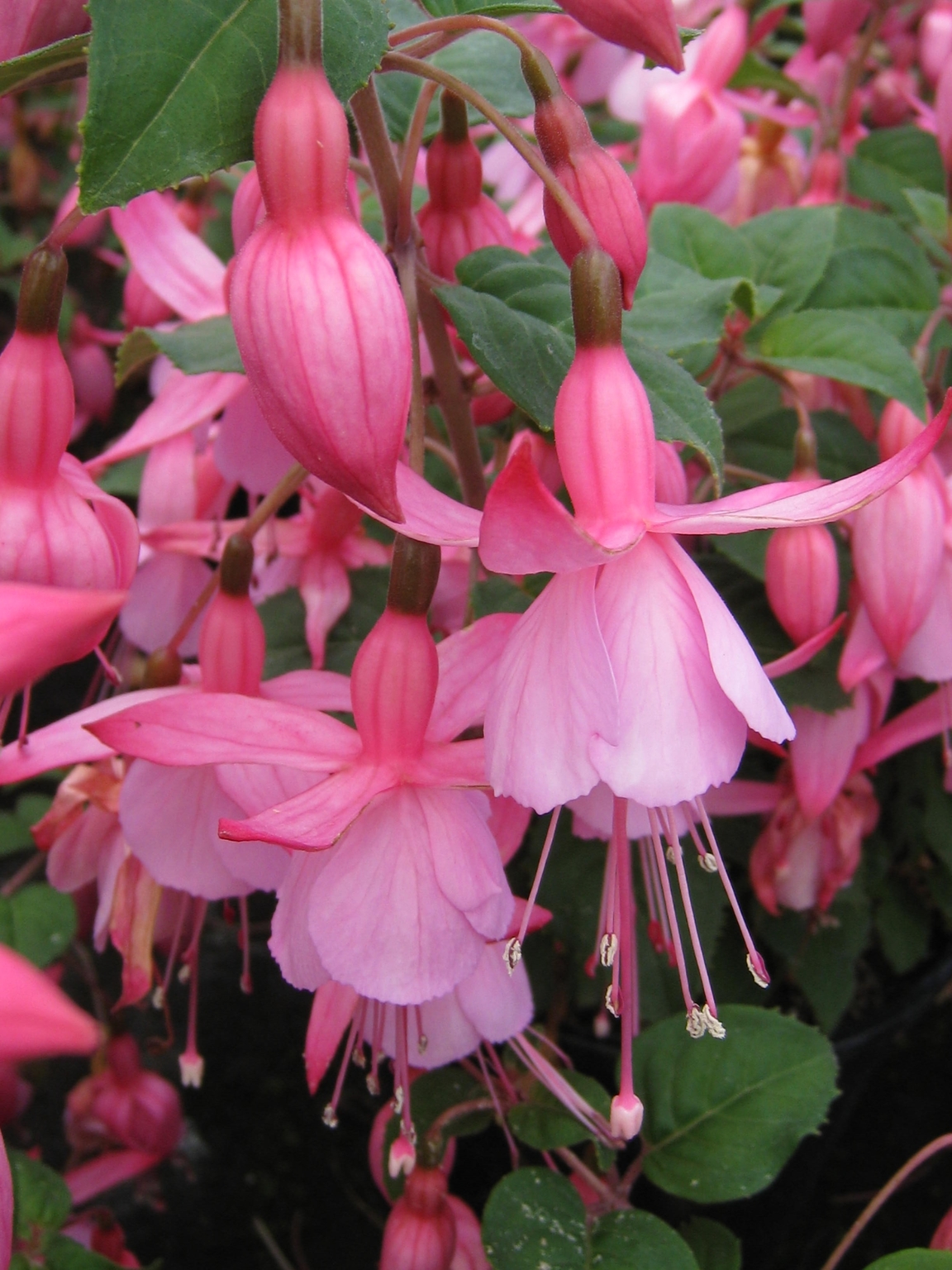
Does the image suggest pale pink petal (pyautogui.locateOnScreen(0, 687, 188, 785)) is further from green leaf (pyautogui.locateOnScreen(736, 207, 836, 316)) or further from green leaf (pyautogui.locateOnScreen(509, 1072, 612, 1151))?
green leaf (pyautogui.locateOnScreen(736, 207, 836, 316))

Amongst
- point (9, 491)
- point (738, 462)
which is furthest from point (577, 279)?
point (738, 462)

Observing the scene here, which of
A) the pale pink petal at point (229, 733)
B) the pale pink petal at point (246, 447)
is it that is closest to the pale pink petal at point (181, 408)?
the pale pink petal at point (246, 447)

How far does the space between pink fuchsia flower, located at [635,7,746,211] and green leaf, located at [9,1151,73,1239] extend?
78cm

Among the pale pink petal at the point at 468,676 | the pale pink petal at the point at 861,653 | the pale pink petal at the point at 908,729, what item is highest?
the pale pink petal at the point at 468,676

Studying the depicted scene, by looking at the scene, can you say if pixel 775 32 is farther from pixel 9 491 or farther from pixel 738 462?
pixel 9 491

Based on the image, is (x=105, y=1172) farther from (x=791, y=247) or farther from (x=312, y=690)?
(x=791, y=247)

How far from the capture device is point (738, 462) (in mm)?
754

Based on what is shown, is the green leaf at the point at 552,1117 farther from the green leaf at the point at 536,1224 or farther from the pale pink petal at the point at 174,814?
the pale pink petal at the point at 174,814

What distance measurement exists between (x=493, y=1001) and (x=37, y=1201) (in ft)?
1.40

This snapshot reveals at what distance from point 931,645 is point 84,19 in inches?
18.7

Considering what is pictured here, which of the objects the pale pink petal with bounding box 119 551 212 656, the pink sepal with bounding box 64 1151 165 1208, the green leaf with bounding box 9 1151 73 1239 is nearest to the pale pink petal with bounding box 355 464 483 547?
the pale pink petal with bounding box 119 551 212 656

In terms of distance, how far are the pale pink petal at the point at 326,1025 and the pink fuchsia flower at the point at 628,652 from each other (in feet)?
0.63

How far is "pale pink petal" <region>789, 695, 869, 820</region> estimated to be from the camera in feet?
2.10

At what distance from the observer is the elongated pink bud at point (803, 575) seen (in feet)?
1.75
